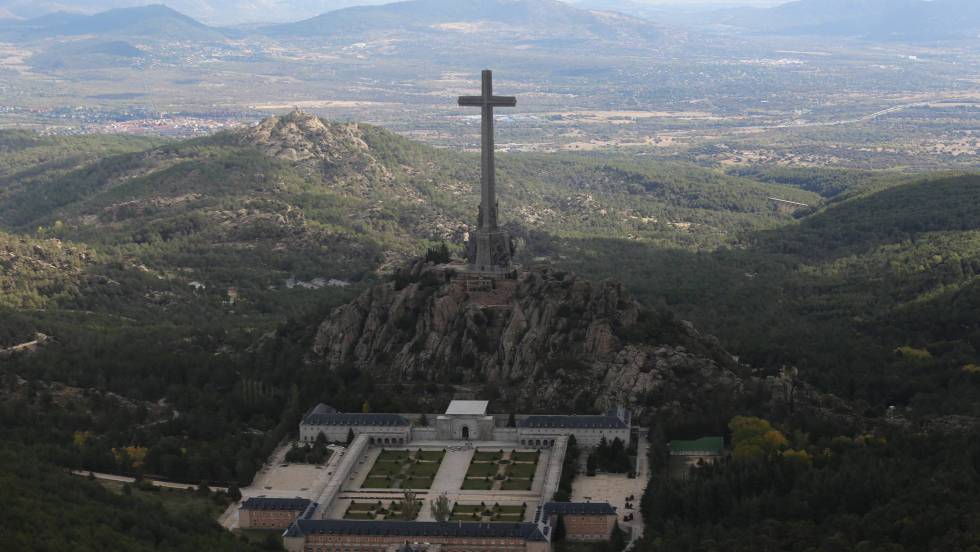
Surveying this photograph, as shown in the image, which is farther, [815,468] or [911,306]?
[911,306]

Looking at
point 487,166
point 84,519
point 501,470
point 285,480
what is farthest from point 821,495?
point 487,166

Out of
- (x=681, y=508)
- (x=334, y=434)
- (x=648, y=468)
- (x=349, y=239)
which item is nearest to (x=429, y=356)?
(x=334, y=434)

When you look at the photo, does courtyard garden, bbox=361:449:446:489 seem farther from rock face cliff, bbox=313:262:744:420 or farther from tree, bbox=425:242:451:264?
tree, bbox=425:242:451:264

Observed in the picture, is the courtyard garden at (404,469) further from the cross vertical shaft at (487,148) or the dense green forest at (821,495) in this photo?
the cross vertical shaft at (487,148)

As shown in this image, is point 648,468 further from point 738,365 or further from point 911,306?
point 911,306

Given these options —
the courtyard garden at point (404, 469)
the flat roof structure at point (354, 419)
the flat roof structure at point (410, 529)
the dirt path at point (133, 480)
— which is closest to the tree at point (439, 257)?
the flat roof structure at point (354, 419)

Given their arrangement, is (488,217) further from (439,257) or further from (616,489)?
(616,489)
